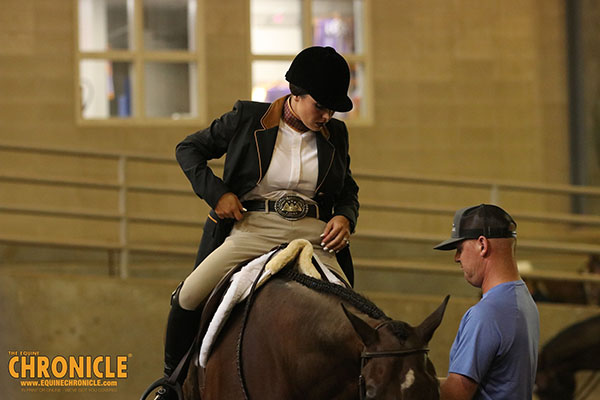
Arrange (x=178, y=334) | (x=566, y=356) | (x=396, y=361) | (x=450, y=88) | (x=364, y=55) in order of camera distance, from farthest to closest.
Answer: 1. (x=450, y=88)
2. (x=364, y=55)
3. (x=566, y=356)
4. (x=178, y=334)
5. (x=396, y=361)

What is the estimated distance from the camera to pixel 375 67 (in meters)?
8.02

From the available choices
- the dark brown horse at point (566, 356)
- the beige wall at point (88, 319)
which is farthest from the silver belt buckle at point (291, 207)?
the dark brown horse at point (566, 356)

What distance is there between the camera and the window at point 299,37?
25.6ft

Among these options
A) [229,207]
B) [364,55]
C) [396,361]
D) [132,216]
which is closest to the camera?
[396,361]

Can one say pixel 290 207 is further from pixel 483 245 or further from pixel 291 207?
pixel 483 245

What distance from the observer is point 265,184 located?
3.25 meters

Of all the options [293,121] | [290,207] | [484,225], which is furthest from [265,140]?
[484,225]

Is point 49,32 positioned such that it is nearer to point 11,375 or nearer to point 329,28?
point 329,28

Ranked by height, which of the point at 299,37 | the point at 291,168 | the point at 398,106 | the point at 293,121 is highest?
the point at 299,37

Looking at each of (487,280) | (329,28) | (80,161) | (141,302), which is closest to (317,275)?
(487,280)

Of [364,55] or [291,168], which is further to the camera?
[364,55]

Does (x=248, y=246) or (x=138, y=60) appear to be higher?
(x=138, y=60)

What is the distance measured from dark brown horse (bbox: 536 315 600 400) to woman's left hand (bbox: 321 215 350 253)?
3871 millimetres

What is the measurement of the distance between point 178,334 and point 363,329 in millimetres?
1191
